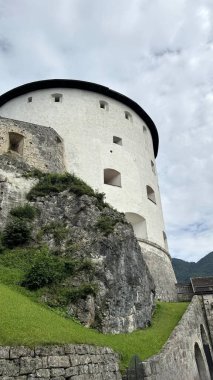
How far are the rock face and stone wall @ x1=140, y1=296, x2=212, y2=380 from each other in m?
1.31

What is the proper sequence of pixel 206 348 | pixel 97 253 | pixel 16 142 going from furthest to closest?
1. pixel 16 142
2. pixel 206 348
3. pixel 97 253

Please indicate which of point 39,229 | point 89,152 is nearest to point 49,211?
point 39,229

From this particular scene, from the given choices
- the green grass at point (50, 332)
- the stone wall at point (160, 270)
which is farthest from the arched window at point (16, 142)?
the green grass at point (50, 332)

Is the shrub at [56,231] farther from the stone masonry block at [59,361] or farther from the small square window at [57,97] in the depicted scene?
the small square window at [57,97]

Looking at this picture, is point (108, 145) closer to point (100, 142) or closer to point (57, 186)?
point (100, 142)

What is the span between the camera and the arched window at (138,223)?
69.6ft

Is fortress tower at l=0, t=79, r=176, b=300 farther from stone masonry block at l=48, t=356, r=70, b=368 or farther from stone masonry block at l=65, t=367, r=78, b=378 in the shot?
stone masonry block at l=48, t=356, r=70, b=368

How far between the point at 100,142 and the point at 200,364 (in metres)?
12.2

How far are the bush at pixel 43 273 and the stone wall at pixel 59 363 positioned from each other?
126 inches

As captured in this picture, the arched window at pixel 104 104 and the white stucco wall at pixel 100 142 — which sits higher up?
the arched window at pixel 104 104

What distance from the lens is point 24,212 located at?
14828mm

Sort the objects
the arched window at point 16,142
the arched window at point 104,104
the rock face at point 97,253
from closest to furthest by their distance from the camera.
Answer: the rock face at point 97,253 < the arched window at point 16,142 < the arched window at point 104,104

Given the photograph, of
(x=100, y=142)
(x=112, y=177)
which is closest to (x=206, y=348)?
(x=112, y=177)

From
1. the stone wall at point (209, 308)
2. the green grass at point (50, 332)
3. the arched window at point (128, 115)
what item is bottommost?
the green grass at point (50, 332)
